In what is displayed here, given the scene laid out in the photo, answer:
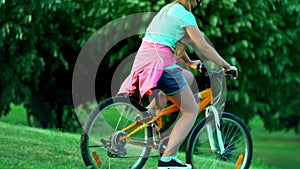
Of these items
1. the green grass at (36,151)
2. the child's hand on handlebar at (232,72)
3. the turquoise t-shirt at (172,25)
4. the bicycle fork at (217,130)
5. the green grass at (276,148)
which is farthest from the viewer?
the green grass at (276,148)

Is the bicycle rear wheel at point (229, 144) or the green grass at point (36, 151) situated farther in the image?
the green grass at point (36, 151)

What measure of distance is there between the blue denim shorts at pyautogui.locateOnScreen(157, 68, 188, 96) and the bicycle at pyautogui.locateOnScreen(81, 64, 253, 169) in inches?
11.0

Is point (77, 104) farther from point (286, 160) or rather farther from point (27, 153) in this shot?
point (286, 160)

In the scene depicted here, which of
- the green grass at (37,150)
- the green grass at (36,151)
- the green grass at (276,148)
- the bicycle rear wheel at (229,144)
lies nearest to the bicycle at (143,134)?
the bicycle rear wheel at (229,144)

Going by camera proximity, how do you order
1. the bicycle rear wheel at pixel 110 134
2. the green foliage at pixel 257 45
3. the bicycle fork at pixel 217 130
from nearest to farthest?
the bicycle rear wheel at pixel 110 134 → the bicycle fork at pixel 217 130 → the green foliage at pixel 257 45

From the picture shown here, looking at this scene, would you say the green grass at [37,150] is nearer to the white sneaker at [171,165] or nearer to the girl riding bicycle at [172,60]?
the white sneaker at [171,165]

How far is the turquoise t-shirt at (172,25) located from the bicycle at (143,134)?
1.58ft

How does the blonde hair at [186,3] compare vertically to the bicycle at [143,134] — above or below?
above

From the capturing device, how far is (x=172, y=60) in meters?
6.63

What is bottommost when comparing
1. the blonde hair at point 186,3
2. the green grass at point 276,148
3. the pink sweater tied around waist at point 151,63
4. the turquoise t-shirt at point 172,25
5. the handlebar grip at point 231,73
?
the green grass at point 276,148

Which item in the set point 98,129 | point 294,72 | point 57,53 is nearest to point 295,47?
point 294,72

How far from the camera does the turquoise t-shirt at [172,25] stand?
257 inches

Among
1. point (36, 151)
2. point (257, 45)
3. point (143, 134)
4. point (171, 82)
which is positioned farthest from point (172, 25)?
point (257, 45)

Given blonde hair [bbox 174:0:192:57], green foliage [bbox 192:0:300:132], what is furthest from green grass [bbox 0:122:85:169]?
green foliage [bbox 192:0:300:132]
